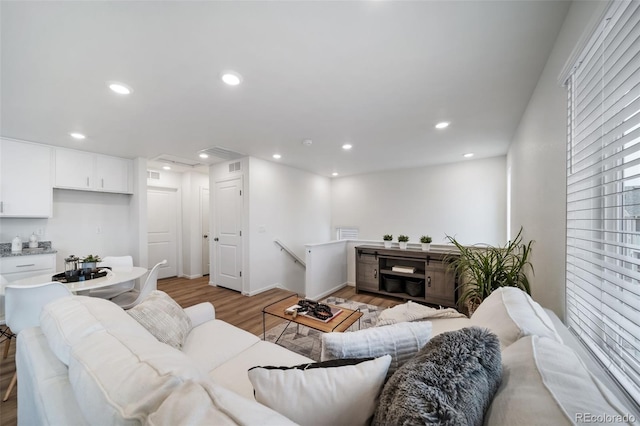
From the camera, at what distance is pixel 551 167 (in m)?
1.46

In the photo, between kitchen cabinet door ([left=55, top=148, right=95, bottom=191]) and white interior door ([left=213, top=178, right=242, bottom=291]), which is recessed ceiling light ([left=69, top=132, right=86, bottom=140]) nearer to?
kitchen cabinet door ([left=55, top=148, right=95, bottom=191])

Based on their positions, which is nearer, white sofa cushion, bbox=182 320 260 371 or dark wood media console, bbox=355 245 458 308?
white sofa cushion, bbox=182 320 260 371

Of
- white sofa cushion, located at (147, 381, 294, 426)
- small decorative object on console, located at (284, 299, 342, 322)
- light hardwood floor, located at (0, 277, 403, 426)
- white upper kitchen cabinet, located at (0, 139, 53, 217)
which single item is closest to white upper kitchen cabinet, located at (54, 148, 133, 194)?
white upper kitchen cabinet, located at (0, 139, 53, 217)

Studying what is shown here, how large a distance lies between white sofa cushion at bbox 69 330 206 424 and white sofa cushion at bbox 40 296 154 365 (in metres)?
0.07

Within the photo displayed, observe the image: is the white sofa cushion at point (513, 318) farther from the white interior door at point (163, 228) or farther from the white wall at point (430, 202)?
the white interior door at point (163, 228)

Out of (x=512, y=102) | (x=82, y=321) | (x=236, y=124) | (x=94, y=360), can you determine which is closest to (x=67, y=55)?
(x=236, y=124)

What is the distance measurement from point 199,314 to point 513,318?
206cm

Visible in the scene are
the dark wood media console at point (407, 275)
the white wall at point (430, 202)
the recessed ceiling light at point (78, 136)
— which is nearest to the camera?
the recessed ceiling light at point (78, 136)

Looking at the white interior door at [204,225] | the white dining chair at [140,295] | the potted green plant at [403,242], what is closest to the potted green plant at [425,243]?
the potted green plant at [403,242]

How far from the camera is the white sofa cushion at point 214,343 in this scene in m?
1.41

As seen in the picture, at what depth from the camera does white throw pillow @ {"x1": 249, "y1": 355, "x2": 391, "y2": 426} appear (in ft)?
2.31

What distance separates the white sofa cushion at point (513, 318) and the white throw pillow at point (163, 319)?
174 centimetres

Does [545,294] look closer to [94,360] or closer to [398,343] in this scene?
[398,343]

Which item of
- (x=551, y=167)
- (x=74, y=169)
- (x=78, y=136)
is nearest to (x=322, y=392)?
(x=551, y=167)
